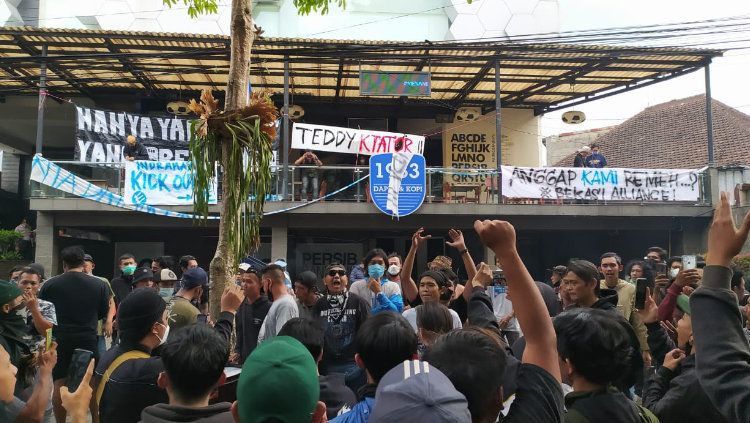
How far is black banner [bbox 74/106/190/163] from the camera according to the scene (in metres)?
14.4

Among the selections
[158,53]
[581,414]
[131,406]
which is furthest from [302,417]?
[158,53]

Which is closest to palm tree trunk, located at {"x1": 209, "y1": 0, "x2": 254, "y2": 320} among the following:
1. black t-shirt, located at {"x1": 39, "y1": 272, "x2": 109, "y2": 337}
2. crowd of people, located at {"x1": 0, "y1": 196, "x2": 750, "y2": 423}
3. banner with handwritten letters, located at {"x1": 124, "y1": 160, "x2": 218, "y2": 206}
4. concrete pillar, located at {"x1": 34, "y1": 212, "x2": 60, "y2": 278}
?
crowd of people, located at {"x1": 0, "y1": 196, "x2": 750, "y2": 423}

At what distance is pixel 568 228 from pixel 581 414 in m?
13.5

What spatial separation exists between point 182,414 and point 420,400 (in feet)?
3.72

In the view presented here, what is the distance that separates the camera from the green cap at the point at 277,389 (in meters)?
1.92

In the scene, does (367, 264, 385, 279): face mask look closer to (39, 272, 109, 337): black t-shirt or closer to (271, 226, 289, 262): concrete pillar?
(39, 272, 109, 337): black t-shirt

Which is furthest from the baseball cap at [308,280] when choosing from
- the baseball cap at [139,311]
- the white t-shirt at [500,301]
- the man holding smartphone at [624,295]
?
the man holding smartphone at [624,295]

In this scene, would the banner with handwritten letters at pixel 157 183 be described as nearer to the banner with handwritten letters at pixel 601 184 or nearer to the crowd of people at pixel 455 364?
the banner with handwritten letters at pixel 601 184

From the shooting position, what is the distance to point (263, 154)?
188 inches

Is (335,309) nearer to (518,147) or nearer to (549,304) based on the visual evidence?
(549,304)

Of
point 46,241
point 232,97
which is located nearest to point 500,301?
point 232,97

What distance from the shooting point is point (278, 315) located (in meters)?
5.08

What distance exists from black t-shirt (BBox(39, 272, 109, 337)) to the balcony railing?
7.22 meters

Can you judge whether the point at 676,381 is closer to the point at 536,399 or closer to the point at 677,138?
the point at 536,399
